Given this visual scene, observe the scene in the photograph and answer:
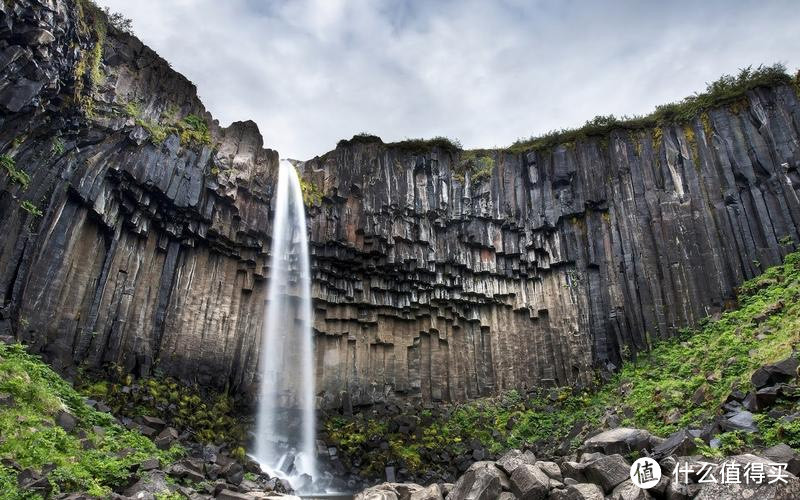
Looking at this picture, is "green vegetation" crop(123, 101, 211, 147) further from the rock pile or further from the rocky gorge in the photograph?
the rock pile

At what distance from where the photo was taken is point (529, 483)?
338 inches

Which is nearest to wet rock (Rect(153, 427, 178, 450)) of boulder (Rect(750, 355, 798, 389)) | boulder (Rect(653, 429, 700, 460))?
boulder (Rect(653, 429, 700, 460))

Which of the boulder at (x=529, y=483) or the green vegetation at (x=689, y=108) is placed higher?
the green vegetation at (x=689, y=108)

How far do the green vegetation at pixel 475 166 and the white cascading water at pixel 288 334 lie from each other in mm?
7714

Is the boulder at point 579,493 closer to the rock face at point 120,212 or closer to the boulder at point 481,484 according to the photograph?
the boulder at point 481,484

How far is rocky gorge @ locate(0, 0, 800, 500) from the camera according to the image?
14.6 meters

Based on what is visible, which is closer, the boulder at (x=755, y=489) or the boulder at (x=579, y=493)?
the boulder at (x=755, y=489)

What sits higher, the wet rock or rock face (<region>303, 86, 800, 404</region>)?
rock face (<region>303, 86, 800, 404</region>)

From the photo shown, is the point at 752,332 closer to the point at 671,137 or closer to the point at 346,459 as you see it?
the point at 671,137

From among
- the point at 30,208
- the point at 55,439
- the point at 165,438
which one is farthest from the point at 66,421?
the point at 30,208

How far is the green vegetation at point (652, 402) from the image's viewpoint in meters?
12.3

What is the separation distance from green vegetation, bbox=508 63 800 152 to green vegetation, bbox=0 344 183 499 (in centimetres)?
2019

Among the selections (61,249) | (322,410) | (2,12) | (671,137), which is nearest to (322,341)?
(322,410)

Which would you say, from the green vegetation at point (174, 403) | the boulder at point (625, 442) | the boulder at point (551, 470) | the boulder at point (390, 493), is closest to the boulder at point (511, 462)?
the boulder at point (551, 470)
